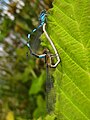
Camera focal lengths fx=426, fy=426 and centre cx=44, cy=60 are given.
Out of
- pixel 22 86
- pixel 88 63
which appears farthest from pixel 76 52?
pixel 22 86

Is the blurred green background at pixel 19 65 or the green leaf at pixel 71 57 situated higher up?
the green leaf at pixel 71 57

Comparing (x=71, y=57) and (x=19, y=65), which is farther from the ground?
(x=71, y=57)

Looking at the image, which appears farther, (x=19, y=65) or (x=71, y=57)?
(x=19, y=65)

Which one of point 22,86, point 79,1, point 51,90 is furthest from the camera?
point 22,86

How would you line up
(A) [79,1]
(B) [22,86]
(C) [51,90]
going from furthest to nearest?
1. (B) [22,86]
2. (C) [51,90]
3. (A) [79,1]

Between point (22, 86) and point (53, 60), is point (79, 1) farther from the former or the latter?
point (22, 86)
